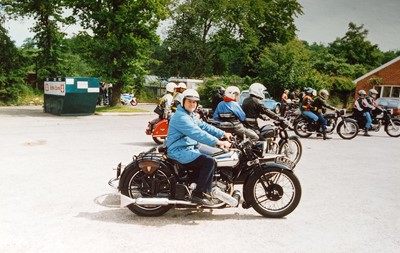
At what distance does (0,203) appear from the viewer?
18.1 feet

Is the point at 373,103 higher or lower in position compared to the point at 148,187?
higher

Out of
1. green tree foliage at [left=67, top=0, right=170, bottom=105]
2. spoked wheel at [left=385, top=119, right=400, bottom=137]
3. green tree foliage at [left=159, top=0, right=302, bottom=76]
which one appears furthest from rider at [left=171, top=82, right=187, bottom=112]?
green tree foliage at [left=159, top=0, right=302, bottom=76]

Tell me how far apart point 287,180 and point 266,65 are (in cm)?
3245

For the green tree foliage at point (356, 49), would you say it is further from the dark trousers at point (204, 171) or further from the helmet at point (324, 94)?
the dark trousers at point (204, 171)

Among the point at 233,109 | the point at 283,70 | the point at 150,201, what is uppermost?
the point at 283,70

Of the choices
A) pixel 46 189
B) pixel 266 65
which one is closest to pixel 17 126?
pixel 46 189

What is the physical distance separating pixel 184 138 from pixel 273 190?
1418 millimetres

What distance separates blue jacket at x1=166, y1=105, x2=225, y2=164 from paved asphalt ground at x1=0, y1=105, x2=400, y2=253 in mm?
878

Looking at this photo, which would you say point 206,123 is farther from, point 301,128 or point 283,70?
point 283,70

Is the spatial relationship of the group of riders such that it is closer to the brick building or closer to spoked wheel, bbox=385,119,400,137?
spoked wheel, bbox=385,119,400,137

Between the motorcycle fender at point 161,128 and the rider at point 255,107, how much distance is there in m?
2.78

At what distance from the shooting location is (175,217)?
529cm

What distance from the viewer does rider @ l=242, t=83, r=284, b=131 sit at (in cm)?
848

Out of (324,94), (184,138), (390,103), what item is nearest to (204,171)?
(184,138)
